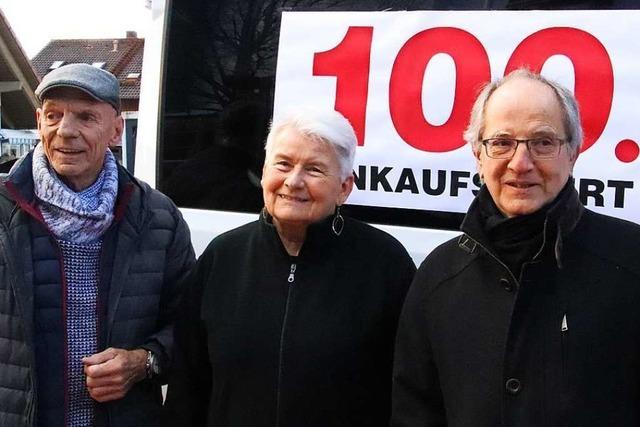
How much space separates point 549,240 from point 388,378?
55 cm

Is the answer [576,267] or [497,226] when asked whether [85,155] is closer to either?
[497,226]

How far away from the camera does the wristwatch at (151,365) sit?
186cm

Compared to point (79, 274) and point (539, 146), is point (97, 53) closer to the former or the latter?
point (79, 274)

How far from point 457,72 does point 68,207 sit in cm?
112

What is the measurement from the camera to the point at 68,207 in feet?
5.78

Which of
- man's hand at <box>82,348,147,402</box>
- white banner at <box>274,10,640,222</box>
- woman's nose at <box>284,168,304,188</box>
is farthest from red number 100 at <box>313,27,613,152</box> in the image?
man's hand at <box>82,348,147,402</box>

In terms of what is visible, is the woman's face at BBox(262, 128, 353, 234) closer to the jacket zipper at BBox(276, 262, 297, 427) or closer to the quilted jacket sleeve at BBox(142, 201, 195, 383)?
the jacket zipper at BBox(276, 262, 297, 427)

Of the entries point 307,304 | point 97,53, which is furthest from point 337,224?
point 97,53

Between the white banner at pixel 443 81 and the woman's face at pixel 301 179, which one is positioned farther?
the white banner at pixel 443 81

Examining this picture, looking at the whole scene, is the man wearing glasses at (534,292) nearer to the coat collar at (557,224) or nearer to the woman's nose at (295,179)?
the coat collar at (557,224)

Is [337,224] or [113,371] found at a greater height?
[337,224]

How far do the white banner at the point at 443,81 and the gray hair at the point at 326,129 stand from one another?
471 mm

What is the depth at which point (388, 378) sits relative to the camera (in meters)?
1.69

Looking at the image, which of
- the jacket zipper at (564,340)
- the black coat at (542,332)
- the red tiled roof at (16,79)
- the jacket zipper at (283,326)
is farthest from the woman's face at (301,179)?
the red tiled roof at (16,79)
